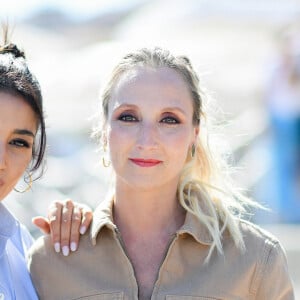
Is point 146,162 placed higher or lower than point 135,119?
lower

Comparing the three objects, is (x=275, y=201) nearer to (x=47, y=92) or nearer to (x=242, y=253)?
(x=47, y=92)

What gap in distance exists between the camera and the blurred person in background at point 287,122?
368 inches

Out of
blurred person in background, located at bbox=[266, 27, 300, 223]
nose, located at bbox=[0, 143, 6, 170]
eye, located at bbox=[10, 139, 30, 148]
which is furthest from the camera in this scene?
blurred person in background, located at bbox=[266, 27, 300, 223]

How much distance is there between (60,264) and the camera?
373cm

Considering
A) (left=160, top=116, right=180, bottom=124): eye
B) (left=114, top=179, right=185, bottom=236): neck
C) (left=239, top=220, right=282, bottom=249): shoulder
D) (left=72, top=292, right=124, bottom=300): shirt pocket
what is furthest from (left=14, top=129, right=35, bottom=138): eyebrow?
(left=239, top=220, right=282, bottom=249): shoulder

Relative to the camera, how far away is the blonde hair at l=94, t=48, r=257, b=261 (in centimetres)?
382

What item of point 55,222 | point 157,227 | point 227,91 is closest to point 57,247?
point 55,222

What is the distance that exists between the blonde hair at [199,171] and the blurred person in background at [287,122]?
5.23 metres

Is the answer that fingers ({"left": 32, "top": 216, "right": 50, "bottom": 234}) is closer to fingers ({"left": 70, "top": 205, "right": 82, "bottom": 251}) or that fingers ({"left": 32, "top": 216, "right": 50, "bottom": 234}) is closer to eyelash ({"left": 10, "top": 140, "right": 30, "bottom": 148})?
fingers ({"left": 70, "top": 205, "right": 82, "bottom": 251})

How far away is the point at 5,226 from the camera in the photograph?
3.74 meters

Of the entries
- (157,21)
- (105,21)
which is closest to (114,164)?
(157,21)

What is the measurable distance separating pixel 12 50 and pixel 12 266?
879 mm

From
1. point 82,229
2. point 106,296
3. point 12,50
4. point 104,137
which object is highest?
point 12,50

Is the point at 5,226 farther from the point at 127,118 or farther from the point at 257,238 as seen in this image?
the point at 257,238
